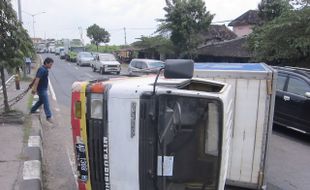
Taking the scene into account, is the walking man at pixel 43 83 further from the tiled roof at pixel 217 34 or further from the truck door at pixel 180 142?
the tiled roof at pixel 217 34

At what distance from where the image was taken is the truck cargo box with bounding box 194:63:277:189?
18.3 feet

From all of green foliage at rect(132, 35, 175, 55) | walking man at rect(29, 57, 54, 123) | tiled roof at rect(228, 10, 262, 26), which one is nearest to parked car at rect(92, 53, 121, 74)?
green foliage at rect(132, 35, 175, 55)

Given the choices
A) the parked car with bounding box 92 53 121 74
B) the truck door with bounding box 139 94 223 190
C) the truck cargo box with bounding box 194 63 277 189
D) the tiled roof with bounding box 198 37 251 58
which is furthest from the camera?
the parked car with bounding box 92 53 121 74

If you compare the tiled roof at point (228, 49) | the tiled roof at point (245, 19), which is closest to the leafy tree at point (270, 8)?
the tiled roof at point (228, 49)

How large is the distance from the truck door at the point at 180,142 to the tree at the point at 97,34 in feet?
249

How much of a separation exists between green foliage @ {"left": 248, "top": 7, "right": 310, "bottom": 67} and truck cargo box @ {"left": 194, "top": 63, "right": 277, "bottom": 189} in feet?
44.8

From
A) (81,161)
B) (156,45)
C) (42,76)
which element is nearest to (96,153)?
(81,161)

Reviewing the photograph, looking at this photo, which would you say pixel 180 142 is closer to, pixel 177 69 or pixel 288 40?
pixel 177 69

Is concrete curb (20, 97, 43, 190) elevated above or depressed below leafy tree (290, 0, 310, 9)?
below

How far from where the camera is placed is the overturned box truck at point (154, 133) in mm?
3510

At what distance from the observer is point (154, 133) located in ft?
11.5

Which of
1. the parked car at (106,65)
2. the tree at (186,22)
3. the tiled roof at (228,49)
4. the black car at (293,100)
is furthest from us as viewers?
the tree at (186,22)

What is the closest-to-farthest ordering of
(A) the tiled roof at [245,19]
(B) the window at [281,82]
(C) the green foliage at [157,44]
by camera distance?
(B) the window at [281,82] < (C) the green foliage at [157,44] < (A) the tiled roof at [245,19]

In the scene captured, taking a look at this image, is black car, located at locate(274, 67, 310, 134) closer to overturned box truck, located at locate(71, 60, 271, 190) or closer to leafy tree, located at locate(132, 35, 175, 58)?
overturned box truck, located at locate(71, 60, 271, 190)
